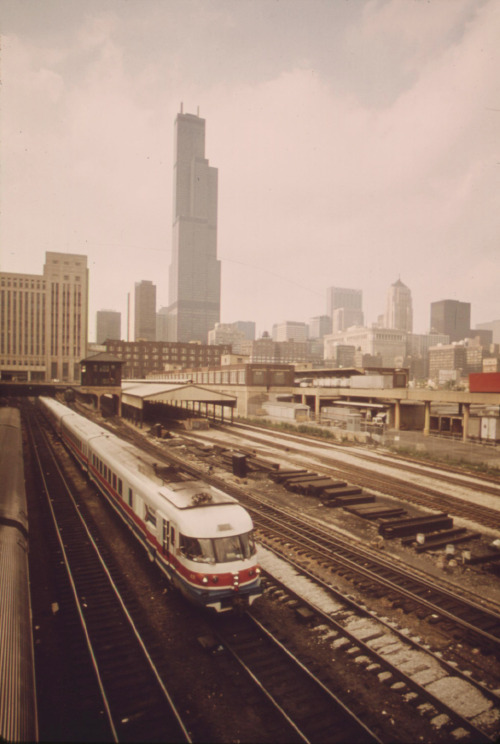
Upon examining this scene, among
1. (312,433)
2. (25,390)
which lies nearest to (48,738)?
(312,433)

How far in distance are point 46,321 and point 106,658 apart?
461 ft

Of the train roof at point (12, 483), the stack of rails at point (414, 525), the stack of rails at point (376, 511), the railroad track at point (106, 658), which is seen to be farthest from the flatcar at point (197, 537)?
the stack of rails at point (376, 511)

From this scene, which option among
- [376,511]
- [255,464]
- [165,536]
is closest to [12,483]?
[165,536]

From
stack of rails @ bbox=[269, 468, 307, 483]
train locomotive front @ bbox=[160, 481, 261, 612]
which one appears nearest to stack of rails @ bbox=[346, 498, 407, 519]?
stack of rails @ bbox=[269, 468, 307, 483]

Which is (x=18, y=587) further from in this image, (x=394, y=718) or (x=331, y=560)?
→ (x=331, y=560)

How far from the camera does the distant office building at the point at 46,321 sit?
132 m

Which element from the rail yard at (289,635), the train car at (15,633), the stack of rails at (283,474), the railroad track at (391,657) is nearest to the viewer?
the train car at (15,633)

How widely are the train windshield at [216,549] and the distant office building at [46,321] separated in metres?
136

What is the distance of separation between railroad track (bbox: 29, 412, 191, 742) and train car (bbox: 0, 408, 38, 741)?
1511 millimetres

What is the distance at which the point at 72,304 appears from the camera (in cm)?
13950

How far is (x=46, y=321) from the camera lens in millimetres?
134375

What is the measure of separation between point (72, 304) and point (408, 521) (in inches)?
5533

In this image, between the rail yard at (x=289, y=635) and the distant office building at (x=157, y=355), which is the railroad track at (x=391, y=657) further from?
the distant office building at (x=157, y=355)

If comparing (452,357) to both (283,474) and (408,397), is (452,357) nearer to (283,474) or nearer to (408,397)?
(408,397)
